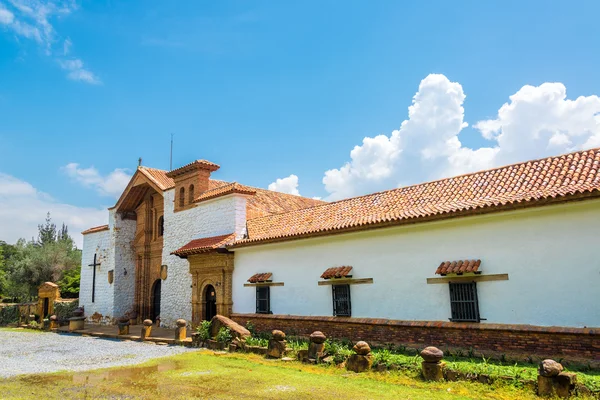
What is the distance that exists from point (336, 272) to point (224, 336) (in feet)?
13.2

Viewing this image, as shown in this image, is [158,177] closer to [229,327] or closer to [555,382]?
[229,327]

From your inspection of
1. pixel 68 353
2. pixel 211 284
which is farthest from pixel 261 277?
pixel 68 353

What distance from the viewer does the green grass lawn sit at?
25.3 ft

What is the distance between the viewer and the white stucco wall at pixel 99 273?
24.3 metres

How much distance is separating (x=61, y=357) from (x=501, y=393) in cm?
1207

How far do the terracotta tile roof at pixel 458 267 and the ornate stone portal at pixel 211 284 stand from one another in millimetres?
8529

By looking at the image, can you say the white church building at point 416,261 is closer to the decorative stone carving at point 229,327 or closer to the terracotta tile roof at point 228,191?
the terracotta tile roof at point 228,191

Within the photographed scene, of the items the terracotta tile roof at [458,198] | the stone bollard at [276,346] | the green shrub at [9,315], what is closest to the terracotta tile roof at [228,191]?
the terracotta tile roof at [458,198]

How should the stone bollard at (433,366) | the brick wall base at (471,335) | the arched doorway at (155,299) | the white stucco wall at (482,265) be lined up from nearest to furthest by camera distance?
the stone bollard at (433,366) → the brick wall base at (471,335) → the white stucco wall at (482,265) → the arched doorway at (155,299)

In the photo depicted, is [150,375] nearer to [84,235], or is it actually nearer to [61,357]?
[61,357]

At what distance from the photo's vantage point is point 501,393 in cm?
741

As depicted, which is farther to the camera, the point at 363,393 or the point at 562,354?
the point at 562,354

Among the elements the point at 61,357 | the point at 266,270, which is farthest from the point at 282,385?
the point at 61,357

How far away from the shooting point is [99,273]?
82.8 feet
